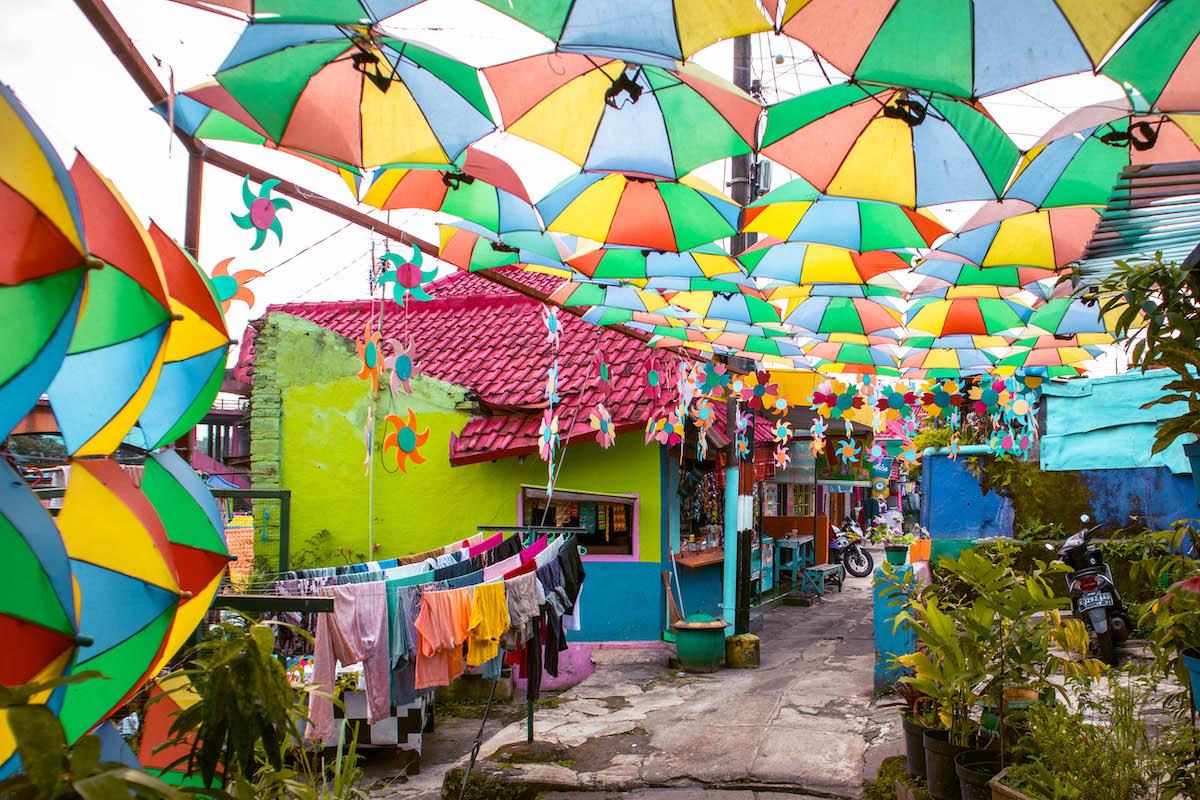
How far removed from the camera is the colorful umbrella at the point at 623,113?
14.0 feet

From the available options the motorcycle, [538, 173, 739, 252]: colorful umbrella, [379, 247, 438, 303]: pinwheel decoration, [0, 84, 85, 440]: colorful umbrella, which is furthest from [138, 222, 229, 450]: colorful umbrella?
A: the motorcycle

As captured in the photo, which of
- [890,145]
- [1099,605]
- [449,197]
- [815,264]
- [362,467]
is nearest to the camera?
[890,145]

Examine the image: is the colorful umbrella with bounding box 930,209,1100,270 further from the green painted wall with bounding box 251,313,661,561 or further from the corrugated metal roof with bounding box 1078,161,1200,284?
the green painted wall with bounding box 251,313,661,561

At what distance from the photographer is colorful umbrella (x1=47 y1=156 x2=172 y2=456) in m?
2.19

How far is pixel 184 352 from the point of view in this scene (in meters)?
2.81

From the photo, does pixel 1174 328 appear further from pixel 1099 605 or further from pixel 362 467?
pixel 362 467

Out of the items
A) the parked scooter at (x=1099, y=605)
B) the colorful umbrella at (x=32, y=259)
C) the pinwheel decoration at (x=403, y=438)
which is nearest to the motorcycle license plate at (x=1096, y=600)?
the parked scooter at (x=1099, y=605)

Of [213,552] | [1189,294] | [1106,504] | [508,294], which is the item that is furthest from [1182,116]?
[508,294]

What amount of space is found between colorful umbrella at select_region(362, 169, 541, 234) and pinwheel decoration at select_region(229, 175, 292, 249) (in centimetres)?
107

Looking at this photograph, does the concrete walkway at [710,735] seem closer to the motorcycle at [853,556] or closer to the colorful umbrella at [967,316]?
the colorful umbrella at [967,316]

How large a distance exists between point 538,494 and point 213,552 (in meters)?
8.26

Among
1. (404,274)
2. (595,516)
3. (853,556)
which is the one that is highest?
(404,274)

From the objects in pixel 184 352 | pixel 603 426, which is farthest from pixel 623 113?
pixel 603 426

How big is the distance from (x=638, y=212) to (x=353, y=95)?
2148mm
